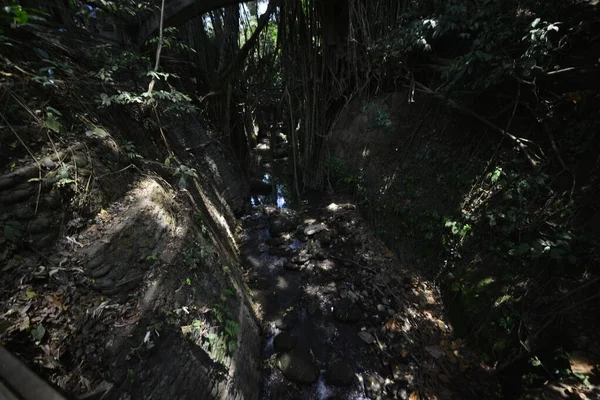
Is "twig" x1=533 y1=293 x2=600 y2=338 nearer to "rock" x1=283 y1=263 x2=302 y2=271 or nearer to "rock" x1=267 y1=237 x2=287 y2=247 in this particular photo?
"rock" x1=283 y1=263 x2=302 y2=271

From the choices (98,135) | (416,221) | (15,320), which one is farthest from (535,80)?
(15,320)

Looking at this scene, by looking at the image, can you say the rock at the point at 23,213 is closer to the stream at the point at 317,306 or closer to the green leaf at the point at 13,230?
the green leaf at the point at 13,230

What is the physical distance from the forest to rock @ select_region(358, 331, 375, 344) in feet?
0.07

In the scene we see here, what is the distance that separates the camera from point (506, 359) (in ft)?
7.45

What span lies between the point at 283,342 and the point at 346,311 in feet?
3.04

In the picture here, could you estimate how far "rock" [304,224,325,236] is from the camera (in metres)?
4.70

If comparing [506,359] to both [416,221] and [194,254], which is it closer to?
[416,221]

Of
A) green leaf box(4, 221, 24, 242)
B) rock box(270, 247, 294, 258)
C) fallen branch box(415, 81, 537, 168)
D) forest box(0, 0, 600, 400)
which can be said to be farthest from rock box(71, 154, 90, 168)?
fallen branch box(415, 81, 537, 168)

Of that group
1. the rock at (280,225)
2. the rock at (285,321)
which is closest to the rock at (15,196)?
the rock at (285,321)

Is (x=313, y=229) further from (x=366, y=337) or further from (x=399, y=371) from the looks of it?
(x=399, y=371)

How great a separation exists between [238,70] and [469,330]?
5.63m

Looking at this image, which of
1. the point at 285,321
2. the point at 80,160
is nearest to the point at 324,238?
the point at 285,321

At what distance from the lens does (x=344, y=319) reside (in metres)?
3.03

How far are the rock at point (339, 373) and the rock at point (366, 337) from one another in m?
0.36
